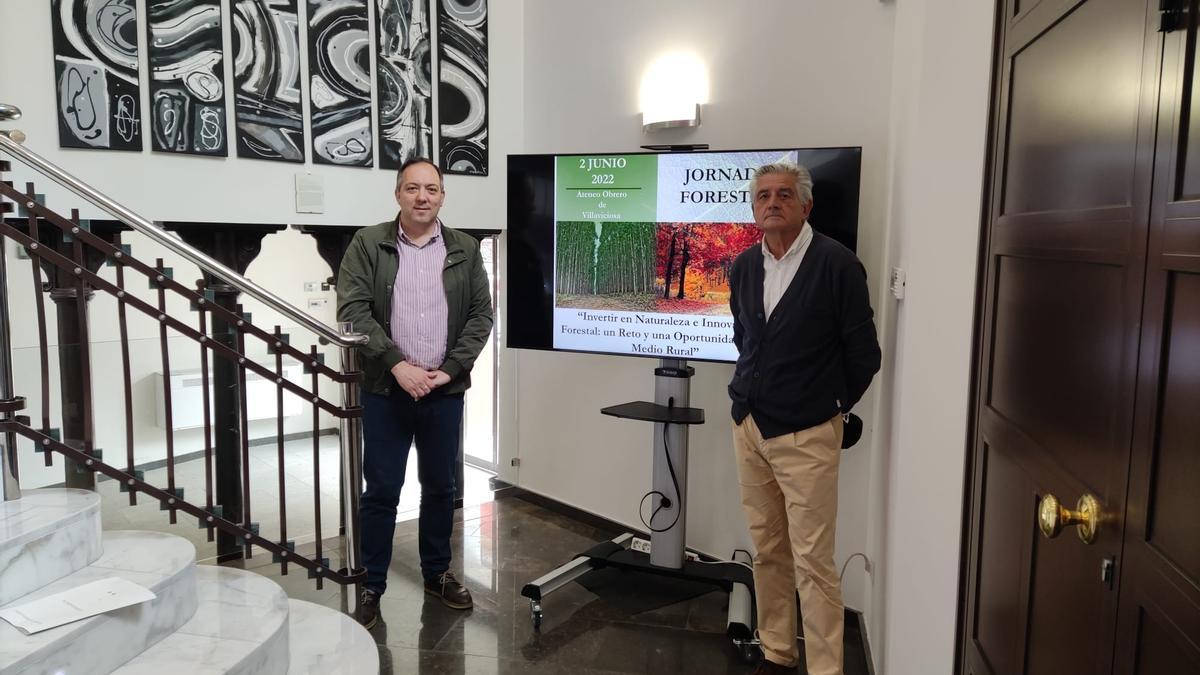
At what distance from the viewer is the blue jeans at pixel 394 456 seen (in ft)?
9.53

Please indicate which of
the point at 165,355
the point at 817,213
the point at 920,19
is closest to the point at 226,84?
the point at 165,355

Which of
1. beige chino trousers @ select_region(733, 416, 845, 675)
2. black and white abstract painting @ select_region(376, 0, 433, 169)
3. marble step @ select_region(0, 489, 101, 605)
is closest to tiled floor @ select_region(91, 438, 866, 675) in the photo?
beige chino trousers @ select_region(733, 416, 845, 675)

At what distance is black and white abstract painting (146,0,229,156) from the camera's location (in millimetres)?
3025

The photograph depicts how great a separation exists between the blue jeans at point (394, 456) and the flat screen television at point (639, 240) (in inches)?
21.9

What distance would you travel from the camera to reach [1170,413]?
0.91 meters

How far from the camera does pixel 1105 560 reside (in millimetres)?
1046

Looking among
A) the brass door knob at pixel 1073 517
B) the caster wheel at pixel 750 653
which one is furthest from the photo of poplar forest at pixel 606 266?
the brass door knob at pixel 1073 517

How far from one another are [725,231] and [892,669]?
152 cm

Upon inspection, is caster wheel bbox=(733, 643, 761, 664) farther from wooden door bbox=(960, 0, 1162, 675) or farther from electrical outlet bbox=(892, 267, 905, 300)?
electrical outlet bbox=(892, 267, 905, 300)

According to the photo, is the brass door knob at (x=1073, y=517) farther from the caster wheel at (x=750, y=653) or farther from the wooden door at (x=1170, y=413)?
the caster wheel at (x=750, y=653)

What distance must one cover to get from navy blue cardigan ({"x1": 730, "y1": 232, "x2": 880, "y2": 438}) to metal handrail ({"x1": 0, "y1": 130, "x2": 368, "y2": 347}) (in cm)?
134

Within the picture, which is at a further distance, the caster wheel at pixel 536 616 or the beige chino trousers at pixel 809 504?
the caster wheel at pixel 536 616

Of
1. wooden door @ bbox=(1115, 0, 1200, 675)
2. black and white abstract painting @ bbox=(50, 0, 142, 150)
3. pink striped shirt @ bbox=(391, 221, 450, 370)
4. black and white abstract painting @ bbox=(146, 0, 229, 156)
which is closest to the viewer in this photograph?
wooden door @ bbox=(1115, 0, 1200, 675)

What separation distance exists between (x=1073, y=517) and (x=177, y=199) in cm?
318
